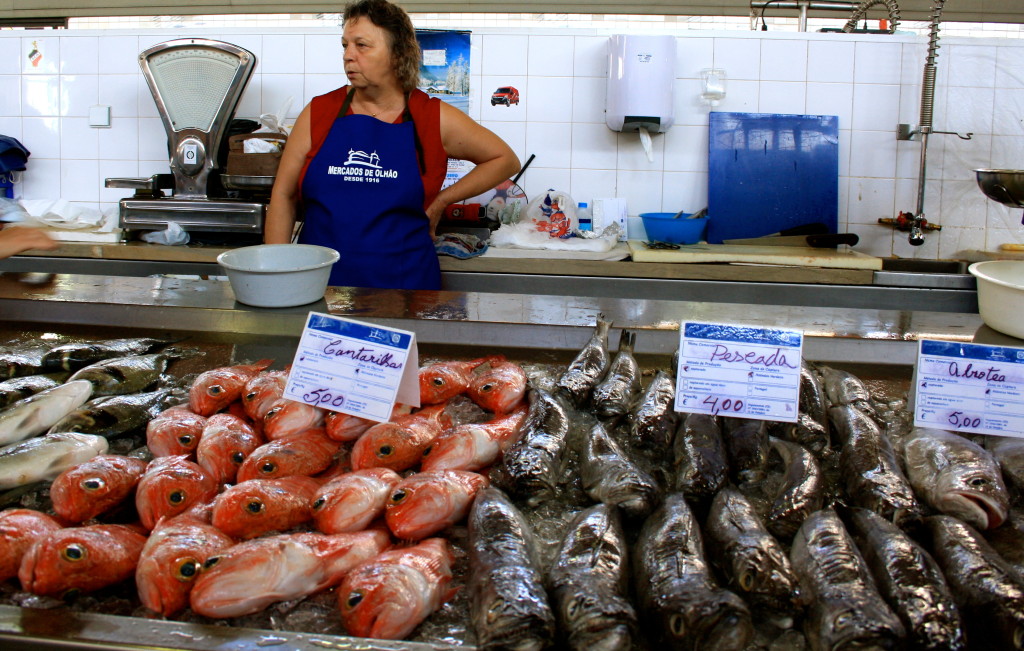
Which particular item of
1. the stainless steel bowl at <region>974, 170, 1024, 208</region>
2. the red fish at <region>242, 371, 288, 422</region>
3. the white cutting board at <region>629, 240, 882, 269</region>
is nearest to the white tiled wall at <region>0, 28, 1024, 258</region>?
the white cutting board at <region>629, 240, 882, 269</region>

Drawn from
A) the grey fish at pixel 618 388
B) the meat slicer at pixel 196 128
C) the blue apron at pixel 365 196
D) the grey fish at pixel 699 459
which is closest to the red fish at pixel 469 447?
the grey fish at pixel 618 388

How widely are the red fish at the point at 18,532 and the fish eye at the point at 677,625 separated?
37.4 inches

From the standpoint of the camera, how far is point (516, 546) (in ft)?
3.88

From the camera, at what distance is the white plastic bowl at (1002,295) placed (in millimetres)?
1833

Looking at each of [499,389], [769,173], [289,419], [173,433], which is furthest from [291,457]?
[769,173]

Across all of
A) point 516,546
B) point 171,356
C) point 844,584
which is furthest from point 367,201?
point 844,584

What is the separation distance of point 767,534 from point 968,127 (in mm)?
5260

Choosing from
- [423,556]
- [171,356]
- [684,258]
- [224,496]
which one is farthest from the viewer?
[684,258]

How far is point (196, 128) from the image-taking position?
456 centimetres

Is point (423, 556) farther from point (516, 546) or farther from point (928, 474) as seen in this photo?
point (928, 474)

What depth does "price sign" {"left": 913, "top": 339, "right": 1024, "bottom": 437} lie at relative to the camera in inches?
56.5

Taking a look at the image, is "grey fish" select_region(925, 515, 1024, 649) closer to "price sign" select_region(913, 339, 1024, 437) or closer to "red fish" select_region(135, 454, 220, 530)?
"price sign" select_region(913, 339, 1024, 437)

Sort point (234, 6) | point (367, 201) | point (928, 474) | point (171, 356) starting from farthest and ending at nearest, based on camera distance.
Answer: point (234, 6) → point (367, 201) → point (171, 356) → point (928, 474)

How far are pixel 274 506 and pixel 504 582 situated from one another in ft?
1.51
